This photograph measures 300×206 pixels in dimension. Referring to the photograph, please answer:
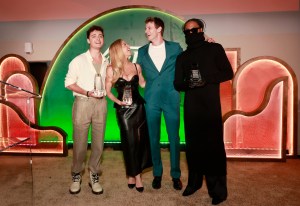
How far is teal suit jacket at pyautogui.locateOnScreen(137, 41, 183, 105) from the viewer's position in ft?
9.54

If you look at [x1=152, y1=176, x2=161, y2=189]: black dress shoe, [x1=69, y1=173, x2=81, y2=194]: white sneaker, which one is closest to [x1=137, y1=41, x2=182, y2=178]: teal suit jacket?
[x1=152, y1=176, x2=161, y2=189]: black dress shoe

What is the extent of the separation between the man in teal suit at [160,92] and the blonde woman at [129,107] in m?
0.09

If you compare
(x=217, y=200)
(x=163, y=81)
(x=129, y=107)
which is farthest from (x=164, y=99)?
(x=217, y=200)

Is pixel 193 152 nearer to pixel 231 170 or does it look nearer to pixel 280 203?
pixel 280 203

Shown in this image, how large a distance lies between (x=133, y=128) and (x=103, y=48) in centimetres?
208

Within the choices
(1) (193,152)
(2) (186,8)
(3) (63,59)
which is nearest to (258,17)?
(2) (186,8)

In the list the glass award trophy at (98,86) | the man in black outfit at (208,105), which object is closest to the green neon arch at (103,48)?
the man in black outfit at (208,105)

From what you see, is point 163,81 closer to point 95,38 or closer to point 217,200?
point 95,38

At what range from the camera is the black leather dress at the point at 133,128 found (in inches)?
111

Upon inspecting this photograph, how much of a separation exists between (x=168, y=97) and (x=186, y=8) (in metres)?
1.99

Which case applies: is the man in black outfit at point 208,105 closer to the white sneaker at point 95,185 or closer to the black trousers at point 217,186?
the black trousers at point 217,186

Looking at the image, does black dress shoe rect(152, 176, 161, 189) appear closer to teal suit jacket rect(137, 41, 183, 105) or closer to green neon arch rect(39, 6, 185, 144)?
teal suit jacket rect(137, 41, 183, 105)

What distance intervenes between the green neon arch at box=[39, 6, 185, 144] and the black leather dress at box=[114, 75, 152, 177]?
157 centimetres

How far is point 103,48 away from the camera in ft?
14.6
